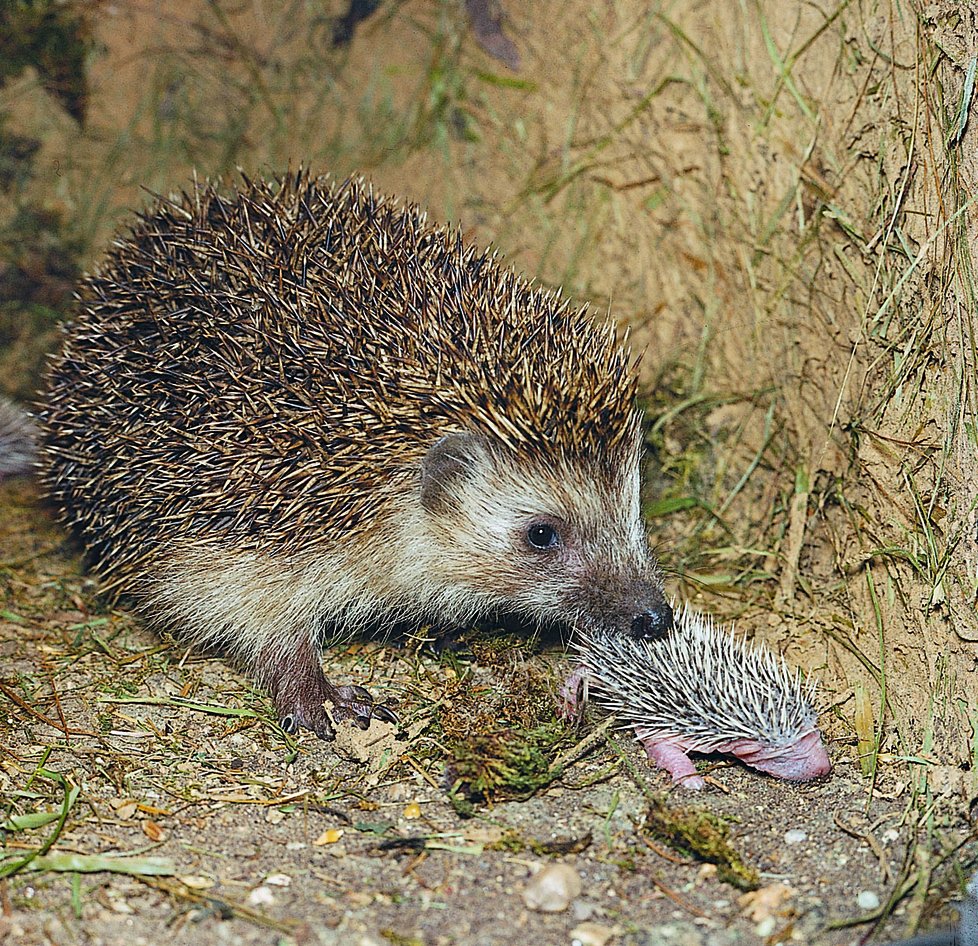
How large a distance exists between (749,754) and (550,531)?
114cm

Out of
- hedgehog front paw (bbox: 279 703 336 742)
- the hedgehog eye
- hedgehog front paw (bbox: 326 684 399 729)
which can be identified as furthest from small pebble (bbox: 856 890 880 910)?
hedgehog front paw (bbox: 279 703 336 742)

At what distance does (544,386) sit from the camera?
463cm

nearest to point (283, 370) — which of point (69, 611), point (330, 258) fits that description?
point (330, 258)

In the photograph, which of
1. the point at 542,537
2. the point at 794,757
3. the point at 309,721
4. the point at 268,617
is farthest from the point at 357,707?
the point at 794,757

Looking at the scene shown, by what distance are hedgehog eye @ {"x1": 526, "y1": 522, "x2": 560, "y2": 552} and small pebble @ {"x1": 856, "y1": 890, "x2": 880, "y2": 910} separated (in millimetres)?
1741

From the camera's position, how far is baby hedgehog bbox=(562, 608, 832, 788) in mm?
4410

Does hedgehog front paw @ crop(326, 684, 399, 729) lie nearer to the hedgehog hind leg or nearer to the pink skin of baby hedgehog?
the hedgehog hind leg

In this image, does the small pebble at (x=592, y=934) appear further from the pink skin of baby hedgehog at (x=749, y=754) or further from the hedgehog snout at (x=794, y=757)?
the hedgehog snout at (x=794, y=757)

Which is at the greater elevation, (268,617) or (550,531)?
(550,531)

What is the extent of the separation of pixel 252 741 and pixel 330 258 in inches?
78.3

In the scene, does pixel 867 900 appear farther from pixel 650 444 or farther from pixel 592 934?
pixel 650 444

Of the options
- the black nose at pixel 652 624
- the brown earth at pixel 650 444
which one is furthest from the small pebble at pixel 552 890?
the black nose at pixel 652 624

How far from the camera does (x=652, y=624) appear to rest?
15.5 ft

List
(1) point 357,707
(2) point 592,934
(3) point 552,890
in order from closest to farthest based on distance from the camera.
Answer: (2) point 592,934, (3) point 552,890, (1) point 357,707
